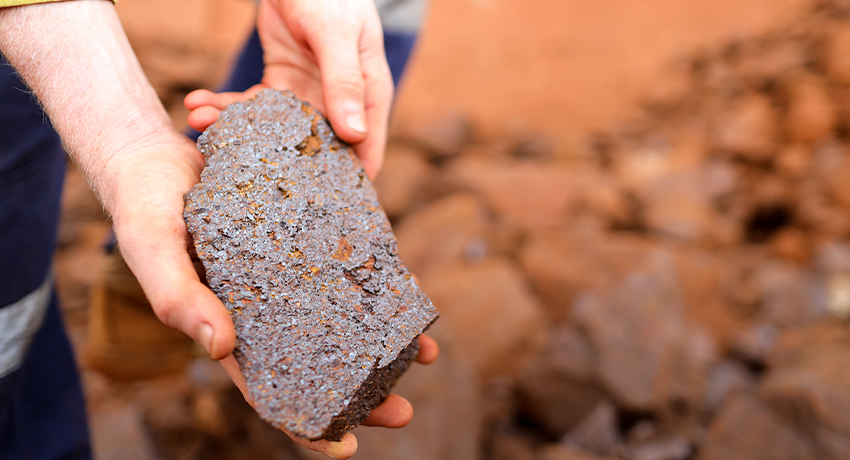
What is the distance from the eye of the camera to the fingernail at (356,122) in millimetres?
1315

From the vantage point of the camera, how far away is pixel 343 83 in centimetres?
129

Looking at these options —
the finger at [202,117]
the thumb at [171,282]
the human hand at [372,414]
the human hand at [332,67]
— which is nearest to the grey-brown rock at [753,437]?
the human hand at [372,414]

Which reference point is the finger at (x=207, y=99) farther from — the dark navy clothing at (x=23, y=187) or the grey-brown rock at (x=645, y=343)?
the grey-brown rock at (x=645, y=343)

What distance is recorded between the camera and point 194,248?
1106mm

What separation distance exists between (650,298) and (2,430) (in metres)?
2.32

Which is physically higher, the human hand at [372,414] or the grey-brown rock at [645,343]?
the human hand at [372,414]

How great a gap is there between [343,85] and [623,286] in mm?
1571

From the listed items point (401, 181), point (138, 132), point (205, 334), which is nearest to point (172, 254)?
point (205, 334)

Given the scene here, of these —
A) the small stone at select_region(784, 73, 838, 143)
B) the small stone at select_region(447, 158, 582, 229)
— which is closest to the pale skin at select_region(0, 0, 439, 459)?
the small stone at select_region(447, 158, 582, 229)

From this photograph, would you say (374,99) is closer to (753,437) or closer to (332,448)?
(332,448)

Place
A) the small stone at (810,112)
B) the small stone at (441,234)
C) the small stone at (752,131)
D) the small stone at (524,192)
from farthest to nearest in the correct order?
the small stone at (752,131)
the small stone at (810,112)
the small stone at (524,192)
the small stone at (441,234)

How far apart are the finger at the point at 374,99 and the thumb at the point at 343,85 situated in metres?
0.10

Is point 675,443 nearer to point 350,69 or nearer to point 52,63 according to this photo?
point 350,69

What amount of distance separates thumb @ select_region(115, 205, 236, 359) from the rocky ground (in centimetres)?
88
